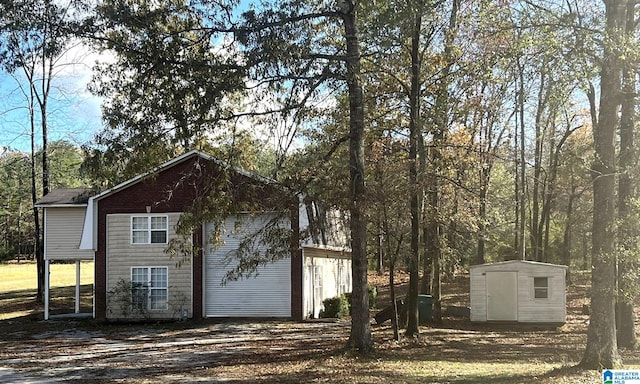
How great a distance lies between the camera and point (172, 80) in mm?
12484

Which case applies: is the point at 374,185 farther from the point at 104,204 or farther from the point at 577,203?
the point at 577,203

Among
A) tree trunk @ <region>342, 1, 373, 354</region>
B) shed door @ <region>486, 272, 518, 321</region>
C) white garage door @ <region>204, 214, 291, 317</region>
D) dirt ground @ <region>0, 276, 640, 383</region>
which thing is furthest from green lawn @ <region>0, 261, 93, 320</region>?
tree trunk @ <region>342, 1, 373, 354</region>

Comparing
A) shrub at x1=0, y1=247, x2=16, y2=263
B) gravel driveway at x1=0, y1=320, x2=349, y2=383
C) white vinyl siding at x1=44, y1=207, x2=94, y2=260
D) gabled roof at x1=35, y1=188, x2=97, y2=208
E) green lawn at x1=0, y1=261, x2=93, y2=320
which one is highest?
gabled roof at x1=35, y1=188, x2=97, y2=208

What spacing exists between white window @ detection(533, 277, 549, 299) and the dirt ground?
119cm

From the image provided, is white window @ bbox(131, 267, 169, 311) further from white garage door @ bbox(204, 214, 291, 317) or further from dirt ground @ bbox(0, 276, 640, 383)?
white garage door @ bbox(204, 214, 291, 317)

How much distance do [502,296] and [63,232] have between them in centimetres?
1753

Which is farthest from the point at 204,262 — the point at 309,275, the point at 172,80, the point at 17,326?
the point at 172,80

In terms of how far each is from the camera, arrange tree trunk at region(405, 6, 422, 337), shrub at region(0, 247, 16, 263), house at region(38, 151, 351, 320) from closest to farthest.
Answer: tree trunk at region(405, 6, 422, 337), house at region(38, 151, 351, 320), shrub at region(0, 247, 16, 263)

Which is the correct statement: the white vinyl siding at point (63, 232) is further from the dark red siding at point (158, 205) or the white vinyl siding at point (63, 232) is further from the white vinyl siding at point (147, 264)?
the white vinyl siding at point (147, 264)

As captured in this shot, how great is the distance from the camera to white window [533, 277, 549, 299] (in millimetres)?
23000

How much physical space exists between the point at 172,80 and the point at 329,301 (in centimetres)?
1461

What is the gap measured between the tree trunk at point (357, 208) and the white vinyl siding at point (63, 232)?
15.0 m

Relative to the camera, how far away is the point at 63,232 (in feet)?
85.7

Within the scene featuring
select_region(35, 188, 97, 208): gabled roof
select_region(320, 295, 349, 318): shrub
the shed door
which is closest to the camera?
the shed door
